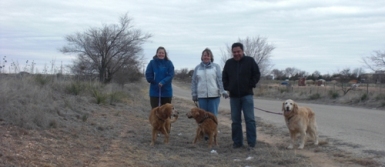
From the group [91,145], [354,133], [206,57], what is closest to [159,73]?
[206,57]

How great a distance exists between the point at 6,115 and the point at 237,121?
4326mm

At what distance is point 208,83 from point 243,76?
36.9 inches

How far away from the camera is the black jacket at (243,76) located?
27.9ft

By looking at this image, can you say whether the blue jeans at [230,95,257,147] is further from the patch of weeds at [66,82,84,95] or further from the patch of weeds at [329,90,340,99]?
the patch of weeds at [329,90,340,99]

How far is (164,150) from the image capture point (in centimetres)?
839

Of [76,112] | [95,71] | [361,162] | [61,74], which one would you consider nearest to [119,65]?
[95,71]

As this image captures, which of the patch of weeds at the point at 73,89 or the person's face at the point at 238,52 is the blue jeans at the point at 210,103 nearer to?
the person's face at the point at 238,52

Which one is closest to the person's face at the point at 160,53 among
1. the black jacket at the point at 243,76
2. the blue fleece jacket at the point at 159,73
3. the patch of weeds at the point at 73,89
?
the blue fleece jacket at the point at 159,73

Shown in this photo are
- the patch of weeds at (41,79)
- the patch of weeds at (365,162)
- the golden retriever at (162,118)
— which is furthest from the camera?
the patch of weeds at (41,79)

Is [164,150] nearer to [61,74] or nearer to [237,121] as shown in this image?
[237,121]

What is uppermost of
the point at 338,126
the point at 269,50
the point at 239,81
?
the point at 269,50

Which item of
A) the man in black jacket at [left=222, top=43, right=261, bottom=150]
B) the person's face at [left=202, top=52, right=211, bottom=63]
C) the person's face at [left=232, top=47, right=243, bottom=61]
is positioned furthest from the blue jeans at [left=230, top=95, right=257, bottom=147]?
the person's face at [left=202, top=52, right=211, bottom=63]

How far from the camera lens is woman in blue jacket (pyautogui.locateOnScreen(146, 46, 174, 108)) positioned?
31.2 ft

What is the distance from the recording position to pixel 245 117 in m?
8.77
